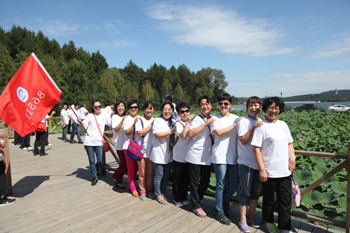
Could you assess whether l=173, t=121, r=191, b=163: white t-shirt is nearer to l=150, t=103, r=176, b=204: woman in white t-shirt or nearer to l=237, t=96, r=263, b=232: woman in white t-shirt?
l=150, t=103, r=176, b=204: woman in white t-shirt

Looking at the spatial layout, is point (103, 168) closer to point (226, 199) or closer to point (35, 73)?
point (35, 73)

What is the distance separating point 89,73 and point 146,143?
47.4 metres

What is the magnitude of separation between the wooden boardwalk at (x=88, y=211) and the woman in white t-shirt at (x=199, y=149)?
0.42 meters

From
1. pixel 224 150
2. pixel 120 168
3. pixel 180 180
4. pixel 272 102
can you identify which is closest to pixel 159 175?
pixel 180 180

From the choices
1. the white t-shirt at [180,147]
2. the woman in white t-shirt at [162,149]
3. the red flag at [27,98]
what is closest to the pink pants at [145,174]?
the woman in white t-shirt at [162,149]

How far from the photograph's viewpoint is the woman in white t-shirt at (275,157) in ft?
9.46

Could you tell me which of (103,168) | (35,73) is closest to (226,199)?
(103,168)

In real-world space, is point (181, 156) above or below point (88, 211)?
above

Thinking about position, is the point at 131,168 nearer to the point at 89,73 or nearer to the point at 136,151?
the point at 136,151

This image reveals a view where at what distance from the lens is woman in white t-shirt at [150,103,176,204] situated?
153 inches

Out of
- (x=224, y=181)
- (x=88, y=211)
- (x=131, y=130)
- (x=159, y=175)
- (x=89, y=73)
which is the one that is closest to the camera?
(x=224, y=181)

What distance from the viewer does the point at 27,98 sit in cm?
429

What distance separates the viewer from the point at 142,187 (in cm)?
434

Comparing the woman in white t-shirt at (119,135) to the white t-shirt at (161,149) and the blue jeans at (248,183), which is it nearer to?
the white t-shirt at (161,149)
